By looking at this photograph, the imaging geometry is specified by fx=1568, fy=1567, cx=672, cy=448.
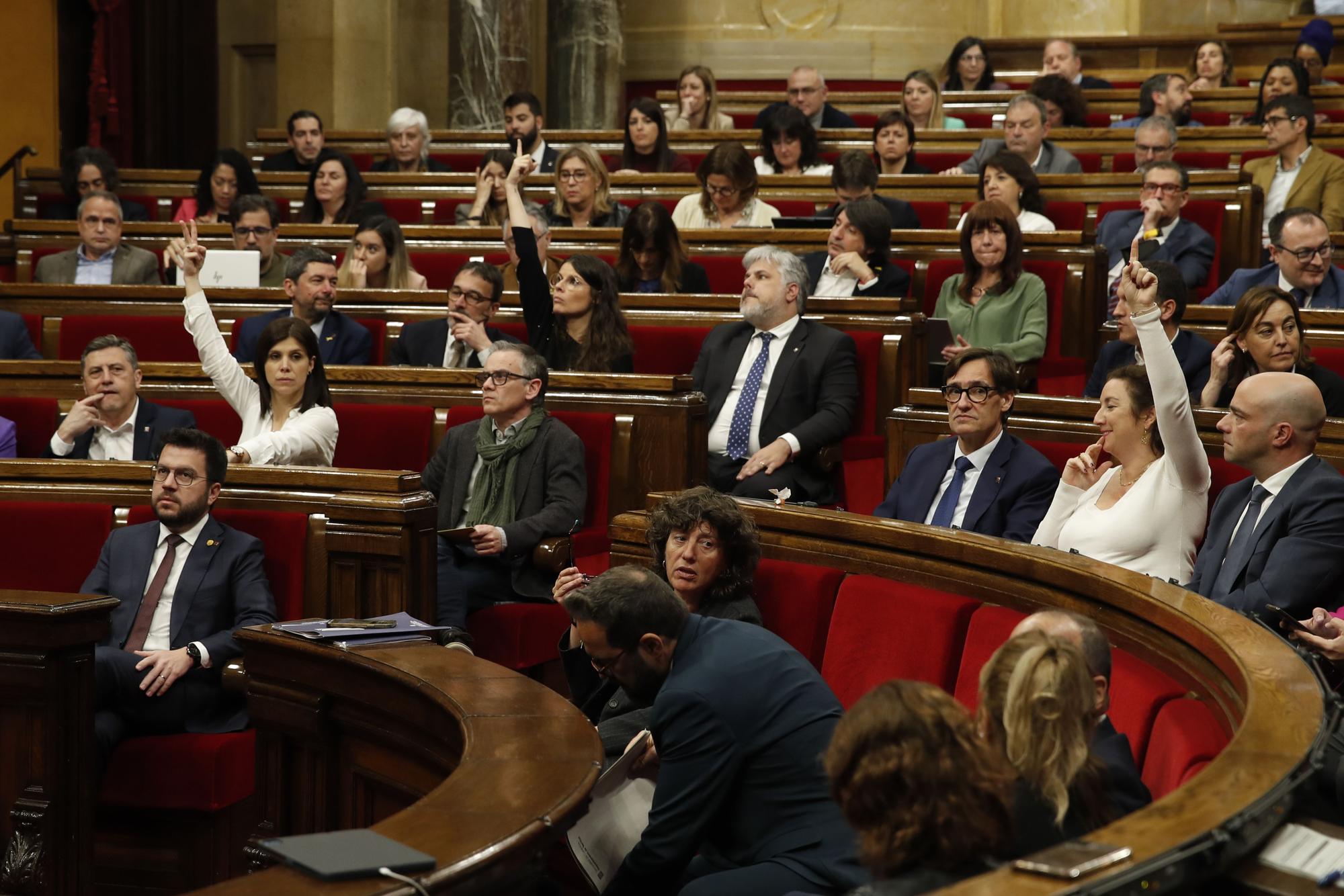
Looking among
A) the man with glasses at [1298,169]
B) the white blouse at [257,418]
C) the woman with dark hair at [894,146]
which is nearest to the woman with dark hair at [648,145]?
the woman with dark hair at [894,146]

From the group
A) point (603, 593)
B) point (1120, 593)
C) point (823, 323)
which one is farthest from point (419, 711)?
point (823, 323)

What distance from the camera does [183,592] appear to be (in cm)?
315

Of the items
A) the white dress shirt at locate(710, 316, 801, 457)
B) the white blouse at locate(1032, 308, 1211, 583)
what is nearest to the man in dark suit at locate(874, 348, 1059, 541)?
the white blouse at locate(1032, 308, 1211, 583)

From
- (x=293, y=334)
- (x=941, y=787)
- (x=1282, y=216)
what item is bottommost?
(x=941, y=787)

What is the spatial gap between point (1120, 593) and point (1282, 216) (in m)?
2.41

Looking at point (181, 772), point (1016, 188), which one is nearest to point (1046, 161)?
point (1016, 188)

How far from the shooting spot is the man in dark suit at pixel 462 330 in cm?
429

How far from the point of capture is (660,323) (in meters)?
4.62

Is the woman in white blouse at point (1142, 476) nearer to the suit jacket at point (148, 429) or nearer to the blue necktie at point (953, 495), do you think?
the blue necktie at point (953, 495)

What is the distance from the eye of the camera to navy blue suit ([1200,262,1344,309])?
4.21 m

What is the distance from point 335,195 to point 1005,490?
12.5 ft

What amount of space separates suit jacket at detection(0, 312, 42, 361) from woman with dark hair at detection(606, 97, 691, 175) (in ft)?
8.24

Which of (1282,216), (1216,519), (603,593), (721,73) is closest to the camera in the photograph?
(603,593)

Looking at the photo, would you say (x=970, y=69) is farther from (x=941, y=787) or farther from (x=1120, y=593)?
(x=941, y=787)
